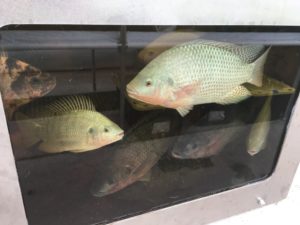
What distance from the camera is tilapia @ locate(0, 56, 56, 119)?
13.3 inches

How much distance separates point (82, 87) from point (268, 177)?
407 millimetres

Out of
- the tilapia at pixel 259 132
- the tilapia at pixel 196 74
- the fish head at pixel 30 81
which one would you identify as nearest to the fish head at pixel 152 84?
the tilapia at pixel 196 74

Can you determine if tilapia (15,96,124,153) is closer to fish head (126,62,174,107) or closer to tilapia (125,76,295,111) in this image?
fish head (126,62,174,107)

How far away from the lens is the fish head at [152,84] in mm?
389

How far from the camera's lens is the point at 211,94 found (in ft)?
1.45

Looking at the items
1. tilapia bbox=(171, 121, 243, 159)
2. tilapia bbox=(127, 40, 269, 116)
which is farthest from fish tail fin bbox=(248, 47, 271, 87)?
tilapia bbox=(171, 121, 243, 159)

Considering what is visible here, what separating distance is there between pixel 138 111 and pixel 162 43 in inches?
4.4

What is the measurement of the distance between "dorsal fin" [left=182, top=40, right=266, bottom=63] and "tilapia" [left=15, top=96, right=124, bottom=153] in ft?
0.62

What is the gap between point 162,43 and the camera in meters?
0.40

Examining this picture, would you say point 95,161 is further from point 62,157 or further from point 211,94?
point 211,94

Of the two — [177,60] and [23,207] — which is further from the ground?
[177,60]

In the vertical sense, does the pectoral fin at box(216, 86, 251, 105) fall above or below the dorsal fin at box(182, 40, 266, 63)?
below

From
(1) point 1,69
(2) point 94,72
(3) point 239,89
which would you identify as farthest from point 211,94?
(1) point 1,69

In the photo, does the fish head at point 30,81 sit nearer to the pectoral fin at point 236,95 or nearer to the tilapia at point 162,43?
the tilapia at point 162,43
